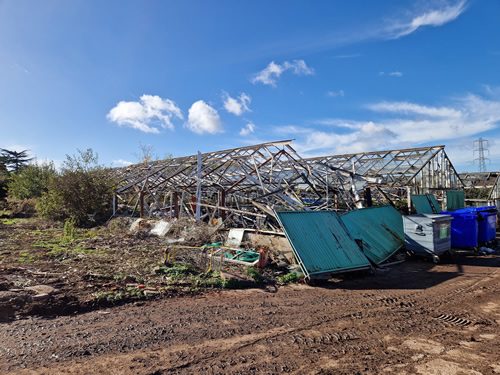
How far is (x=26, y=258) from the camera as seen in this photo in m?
8.64

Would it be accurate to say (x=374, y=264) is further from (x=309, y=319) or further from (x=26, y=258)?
(x=26, y=258)

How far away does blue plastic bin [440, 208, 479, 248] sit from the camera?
35.2ft

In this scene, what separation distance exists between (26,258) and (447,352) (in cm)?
1037

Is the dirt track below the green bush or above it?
below

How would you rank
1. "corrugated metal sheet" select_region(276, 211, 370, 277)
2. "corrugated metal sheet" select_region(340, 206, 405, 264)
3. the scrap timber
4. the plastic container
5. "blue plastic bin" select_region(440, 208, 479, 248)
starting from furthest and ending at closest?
the scrap timber
"blue plastic bin" select_region(440, 208, 479, 248)
"corrugated metal sheet" select_region(340, 206, 405, 264)
the plastic container
"corrugated metal sheet" select_region(276, 211, 370, 277)

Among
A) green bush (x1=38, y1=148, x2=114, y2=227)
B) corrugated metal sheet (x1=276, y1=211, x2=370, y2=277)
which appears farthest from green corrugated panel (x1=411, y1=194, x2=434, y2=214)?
green bush (x1=38, y1=148, x2=114, y2=227)

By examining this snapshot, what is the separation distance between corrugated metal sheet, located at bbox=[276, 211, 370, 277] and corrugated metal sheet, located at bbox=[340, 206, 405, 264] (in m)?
1.10

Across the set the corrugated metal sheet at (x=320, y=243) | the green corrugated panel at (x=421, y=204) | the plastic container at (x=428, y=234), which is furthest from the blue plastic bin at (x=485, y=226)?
the corrugated metal sheet at (x=320, y=243)

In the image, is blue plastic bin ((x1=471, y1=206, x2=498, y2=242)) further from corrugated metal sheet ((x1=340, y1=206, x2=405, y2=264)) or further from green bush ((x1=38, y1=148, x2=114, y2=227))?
green bush ((x1=38, y1=148, x2=114, y2=227))

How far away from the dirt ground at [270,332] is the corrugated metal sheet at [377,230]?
2.55 meters

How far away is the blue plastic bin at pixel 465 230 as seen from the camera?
10.7 metres

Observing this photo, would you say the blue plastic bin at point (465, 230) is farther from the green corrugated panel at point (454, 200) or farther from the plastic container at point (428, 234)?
the green corrugated panel at point (454, 200)

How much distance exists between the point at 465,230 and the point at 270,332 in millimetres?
10024

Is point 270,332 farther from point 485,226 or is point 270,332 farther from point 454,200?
point 454,200
